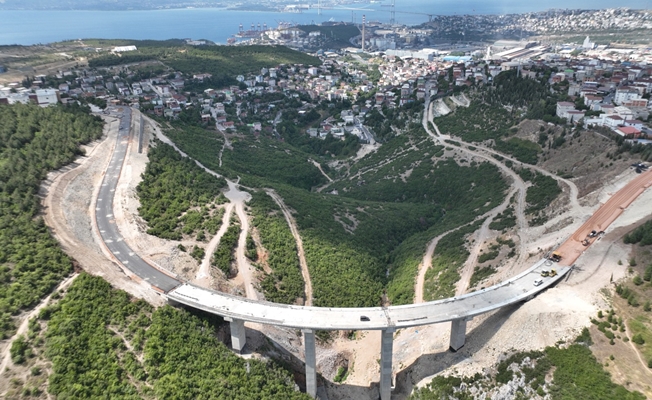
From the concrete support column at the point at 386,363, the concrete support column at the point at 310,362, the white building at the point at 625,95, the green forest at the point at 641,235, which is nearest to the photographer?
the concrete support column at the point at 310,362

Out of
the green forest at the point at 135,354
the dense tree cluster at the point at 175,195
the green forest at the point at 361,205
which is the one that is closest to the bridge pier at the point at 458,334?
the green forest at the point at 361,205

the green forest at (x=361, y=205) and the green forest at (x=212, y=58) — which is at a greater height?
the green forest at (x=212, y=58)

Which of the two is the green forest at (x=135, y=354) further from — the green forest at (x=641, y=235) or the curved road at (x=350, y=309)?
the green forest at (x=641, y=235)

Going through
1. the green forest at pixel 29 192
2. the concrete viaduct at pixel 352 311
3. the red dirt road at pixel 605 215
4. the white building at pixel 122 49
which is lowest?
the concrete viaduct at pixel 352 311

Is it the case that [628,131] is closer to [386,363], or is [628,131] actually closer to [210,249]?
[386,363]

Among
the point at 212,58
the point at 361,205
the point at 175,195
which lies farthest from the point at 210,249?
the point at 212,58
